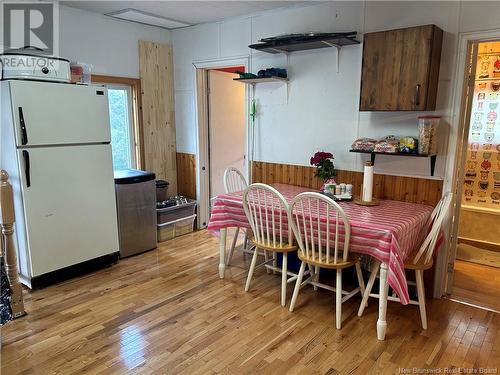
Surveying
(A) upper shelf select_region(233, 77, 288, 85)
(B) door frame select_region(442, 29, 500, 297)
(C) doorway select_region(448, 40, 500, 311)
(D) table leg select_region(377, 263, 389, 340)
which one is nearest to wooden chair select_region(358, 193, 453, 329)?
(D) table leg select_region(377, 263, 389, 340)

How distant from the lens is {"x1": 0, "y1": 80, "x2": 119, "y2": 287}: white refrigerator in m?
2.96

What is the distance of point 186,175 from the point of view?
5.03 metres

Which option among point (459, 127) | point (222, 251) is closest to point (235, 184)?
point (222, 251)

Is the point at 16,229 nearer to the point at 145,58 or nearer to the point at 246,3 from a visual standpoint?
the point at 145,58

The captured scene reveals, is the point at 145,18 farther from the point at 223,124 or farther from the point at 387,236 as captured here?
the point at 387,236

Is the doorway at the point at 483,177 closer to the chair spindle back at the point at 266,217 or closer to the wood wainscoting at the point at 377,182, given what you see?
the wood wainscoting at the point at 377,182

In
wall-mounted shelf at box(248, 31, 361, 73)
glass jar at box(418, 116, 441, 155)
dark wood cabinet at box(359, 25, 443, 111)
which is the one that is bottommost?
glass jar at box(418, 116, 441, 155)

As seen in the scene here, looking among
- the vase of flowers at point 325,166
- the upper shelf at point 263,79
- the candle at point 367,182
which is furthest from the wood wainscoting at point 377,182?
the upper shelf at point 263,79

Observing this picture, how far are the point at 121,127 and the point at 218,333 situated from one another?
114 inches

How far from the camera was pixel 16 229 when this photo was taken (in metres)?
3.15

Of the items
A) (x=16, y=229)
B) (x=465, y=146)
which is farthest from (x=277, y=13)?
(x=16, y=229)

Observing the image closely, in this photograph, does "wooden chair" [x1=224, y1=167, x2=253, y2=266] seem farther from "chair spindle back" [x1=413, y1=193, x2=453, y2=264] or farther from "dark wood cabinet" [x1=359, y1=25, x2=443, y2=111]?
"chair spindle back" [x1=413, y1=193, x2=453, y2=264]

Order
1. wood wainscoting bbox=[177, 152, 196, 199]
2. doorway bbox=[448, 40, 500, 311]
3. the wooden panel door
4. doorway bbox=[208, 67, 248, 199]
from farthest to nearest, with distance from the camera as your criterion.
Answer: wood wainscoting bbox=[177, 152, 196, 199]
doorway bbox=[208, 67, 248, 199]
the wooden panel door
doorway bbox=[448, 40, 500, 311]

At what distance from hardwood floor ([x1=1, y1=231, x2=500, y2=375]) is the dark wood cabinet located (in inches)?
64.0
